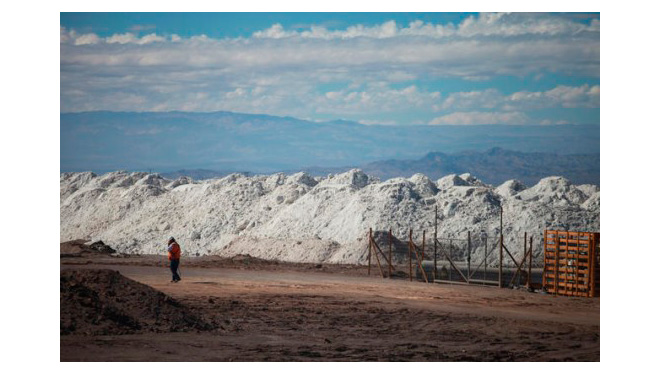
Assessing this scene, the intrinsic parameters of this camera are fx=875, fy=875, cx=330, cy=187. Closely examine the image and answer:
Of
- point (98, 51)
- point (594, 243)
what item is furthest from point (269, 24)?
point (594, 243)

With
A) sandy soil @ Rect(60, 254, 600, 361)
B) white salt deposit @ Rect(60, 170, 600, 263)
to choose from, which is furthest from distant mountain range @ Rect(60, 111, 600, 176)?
sandy soil @ Rect(60, 254, 600, 361)

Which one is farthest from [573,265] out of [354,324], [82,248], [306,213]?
[82,248]

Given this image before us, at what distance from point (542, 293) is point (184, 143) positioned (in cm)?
2241

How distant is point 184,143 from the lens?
45.1 metres

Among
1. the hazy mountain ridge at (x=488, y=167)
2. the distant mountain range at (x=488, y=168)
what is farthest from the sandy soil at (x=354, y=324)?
the hazy mountain ridge at (x=488, y=167)

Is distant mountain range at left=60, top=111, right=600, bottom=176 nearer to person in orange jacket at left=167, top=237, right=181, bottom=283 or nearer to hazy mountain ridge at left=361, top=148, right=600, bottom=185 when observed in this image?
hazy mountain ridge at left=361, top=148, right=600, bottom=185

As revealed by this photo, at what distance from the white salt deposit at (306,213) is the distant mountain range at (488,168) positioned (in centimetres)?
188

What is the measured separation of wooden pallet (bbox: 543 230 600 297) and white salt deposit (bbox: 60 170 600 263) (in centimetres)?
907

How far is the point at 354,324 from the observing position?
71.6ft

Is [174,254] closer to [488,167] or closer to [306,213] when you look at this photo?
[306,213]

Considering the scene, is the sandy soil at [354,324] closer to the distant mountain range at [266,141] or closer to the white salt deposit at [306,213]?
the distant mountain range at [266,141]

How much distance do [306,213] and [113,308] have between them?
28.2 meters

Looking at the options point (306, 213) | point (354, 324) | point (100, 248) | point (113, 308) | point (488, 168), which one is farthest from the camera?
point (488, 168)

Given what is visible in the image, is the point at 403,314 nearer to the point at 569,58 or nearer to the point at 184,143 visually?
the point at 569,58
